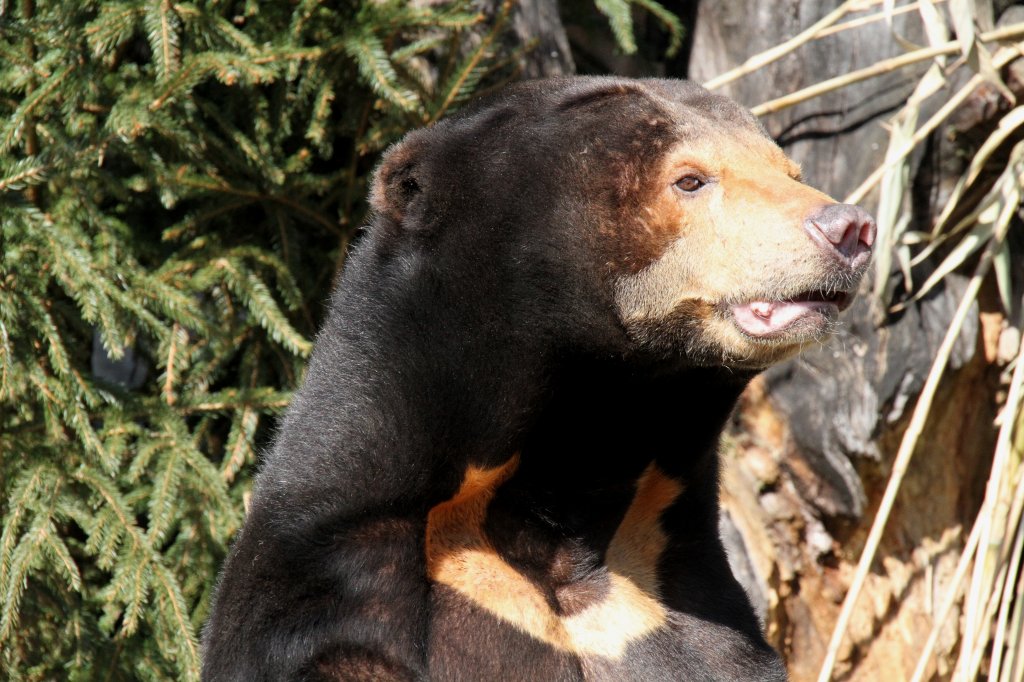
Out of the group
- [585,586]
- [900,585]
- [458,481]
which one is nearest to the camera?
[458,481]

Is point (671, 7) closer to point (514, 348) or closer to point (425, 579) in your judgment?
point (514, 348)

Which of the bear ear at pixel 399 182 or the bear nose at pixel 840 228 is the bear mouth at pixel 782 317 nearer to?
the bear nose at pixel 840 228

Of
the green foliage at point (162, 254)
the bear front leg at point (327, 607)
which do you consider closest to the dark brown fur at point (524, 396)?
the bear front leg at point (327, 607)

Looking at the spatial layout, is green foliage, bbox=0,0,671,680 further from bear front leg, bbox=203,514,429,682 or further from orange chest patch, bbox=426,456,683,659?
orange chest patch, bbox=426,456,683,659

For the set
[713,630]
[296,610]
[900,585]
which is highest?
[296,610]

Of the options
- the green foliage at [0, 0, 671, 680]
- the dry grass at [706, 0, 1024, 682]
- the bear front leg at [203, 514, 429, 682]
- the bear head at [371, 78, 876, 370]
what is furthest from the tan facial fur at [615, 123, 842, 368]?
the green foliage at [0, 0, 671, 680]

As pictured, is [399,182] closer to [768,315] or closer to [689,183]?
[689,183]

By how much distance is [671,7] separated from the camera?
505 cm

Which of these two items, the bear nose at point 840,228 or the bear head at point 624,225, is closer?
the bear nose at point 840,228

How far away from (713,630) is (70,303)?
2.37 m

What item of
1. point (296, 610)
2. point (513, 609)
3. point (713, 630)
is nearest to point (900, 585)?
point (713, 630)

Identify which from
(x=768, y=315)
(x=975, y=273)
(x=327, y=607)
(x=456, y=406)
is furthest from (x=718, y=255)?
(x=975, y=273)

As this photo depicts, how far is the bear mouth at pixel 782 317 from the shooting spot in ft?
7.88

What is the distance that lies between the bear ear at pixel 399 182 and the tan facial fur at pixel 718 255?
0.52 meters
